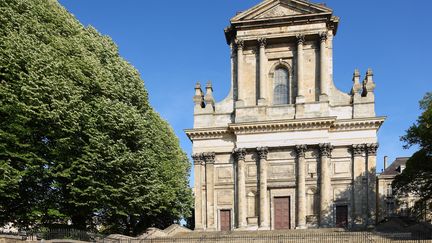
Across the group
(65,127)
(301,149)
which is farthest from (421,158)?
(65,127)

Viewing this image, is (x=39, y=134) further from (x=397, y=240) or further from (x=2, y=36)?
(x=397, y=240)

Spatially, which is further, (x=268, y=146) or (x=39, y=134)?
(x=268, y=146)

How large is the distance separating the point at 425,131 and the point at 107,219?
17.6m

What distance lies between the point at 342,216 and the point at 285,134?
6.59 m

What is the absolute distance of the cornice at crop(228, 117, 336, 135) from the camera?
102ft

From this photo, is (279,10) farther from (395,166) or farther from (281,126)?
(395,166)

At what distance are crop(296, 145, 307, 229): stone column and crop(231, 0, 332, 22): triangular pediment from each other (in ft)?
31.5

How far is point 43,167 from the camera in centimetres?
2097

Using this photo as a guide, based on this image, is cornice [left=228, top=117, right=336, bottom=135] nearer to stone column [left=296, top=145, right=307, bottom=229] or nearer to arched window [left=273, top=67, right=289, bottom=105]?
stone column [left=296, top=145, right=307, bottom=229]

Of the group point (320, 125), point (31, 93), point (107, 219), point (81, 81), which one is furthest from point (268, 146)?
point (31, 93)

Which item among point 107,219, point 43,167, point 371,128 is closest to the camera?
point 43,167

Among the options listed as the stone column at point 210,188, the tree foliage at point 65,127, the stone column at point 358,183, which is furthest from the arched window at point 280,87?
the tree foliage at point 65,127

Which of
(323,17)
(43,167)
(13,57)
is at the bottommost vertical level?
(43,167)

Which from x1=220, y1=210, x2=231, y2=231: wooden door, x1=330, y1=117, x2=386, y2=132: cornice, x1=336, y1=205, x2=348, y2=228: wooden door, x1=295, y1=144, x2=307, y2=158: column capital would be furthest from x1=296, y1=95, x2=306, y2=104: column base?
x1=220, y1=210, x2=231, y2=231: wooden door
